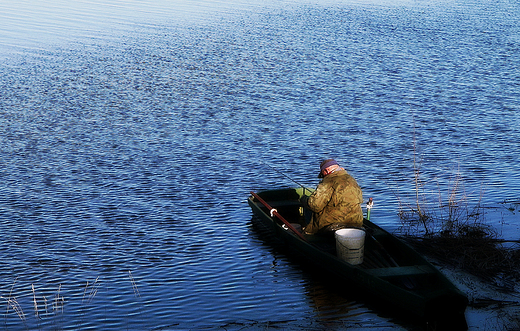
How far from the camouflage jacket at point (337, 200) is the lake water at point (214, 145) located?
3.68ft

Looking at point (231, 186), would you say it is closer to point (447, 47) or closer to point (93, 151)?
point (93, 151)

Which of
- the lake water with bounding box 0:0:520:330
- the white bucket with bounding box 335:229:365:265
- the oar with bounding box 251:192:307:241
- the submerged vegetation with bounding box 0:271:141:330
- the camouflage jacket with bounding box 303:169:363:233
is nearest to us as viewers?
the submerged vegetation with bounding box 0:271:141:330

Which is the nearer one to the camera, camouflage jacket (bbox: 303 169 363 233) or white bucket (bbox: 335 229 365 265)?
white bucket (bbox: 335 229 365 265)

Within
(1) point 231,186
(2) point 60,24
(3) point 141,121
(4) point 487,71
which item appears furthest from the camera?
(2) point 60,24

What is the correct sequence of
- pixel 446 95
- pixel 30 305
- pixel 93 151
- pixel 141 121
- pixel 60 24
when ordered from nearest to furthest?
pixel 30 305, pixel 93 151, pixel 141 121, pixel 446 95, pixel 60 24

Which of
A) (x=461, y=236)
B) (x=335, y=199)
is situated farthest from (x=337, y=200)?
(x=461, y=236)

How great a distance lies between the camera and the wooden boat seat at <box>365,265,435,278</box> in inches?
403

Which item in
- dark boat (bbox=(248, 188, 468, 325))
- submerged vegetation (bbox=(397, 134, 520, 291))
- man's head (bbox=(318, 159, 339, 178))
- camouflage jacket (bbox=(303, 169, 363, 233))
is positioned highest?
man's head (bbox=(318, 159, 339, 178))

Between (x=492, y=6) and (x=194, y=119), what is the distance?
2910cm

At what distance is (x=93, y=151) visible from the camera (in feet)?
64.2

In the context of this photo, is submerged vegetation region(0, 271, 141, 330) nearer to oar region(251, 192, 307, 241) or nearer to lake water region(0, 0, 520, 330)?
lake water region(0, 0, 520, 330)

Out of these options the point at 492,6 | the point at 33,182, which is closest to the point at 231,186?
the point at 33,182

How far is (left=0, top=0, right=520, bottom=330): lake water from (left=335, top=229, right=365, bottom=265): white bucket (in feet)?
2.12

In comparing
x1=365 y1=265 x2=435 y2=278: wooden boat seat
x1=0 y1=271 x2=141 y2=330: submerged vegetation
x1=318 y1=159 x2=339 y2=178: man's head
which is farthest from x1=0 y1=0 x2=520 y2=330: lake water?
x1=318 y1=159 x2=339 y2=178: man's head
